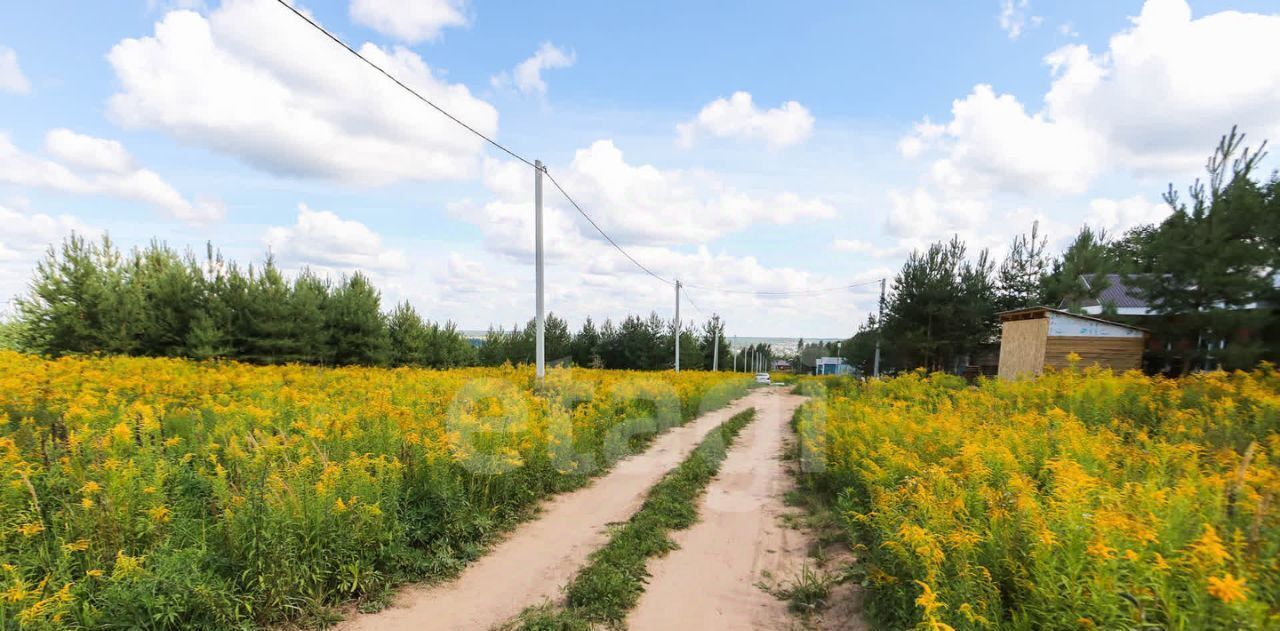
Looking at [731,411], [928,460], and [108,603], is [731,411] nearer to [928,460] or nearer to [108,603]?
[928,460]

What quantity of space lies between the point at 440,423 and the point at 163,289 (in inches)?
665

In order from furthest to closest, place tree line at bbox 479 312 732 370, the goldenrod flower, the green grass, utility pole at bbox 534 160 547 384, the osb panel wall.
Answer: tree line at bbox 479 312 732 370 < the osb panel wall < utility pole at bbox 534 160 547 384 < the green grass < the goldenrod flower

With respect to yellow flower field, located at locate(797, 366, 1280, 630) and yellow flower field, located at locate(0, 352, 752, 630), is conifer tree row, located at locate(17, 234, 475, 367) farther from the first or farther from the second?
yellow flower field, located at locate(797, 366, 1280, 630)

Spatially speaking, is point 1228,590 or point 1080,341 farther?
A: point 1080,341

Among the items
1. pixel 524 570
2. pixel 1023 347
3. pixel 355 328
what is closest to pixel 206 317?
pixel 355 328

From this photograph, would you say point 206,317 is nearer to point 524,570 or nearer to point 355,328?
point 355,328

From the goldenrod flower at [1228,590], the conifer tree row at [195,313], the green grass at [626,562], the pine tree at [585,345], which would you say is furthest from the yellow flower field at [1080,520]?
the pine tree at [585,345]

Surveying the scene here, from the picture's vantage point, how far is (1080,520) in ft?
8.45

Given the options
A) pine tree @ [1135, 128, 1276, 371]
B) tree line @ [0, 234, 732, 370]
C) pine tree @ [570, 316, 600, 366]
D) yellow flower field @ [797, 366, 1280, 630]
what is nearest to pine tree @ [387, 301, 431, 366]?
tree line @ [0, 234, 732, 370]

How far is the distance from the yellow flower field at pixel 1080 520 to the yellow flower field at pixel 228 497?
1.55 feet

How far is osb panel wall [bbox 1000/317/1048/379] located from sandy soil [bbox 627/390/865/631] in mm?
8634

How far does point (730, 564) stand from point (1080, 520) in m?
2.89

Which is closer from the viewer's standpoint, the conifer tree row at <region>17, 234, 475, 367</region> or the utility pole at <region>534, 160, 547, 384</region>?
the utility pole at <region>534, 160, 547, 384</region>

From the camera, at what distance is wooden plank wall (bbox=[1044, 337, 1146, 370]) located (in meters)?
11.6
